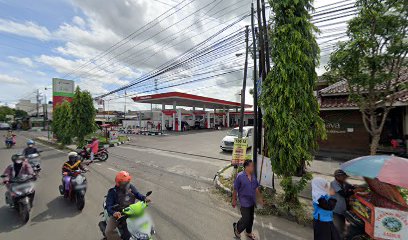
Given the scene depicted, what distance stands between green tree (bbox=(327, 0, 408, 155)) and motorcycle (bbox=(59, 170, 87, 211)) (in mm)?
6841

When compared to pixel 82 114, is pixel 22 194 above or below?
below

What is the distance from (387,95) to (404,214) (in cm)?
315

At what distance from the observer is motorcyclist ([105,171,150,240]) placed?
11.7 feet

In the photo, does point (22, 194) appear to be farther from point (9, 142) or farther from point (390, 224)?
point (9, 142)

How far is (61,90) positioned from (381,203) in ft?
108

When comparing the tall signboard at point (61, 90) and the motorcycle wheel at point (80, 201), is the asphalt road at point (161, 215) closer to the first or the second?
the motorcycle wheel at point (80, 201)

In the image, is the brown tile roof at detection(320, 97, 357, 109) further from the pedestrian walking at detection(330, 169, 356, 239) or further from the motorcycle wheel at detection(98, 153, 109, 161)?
the motorcycle wheel at detection(98, 153, 109, 161)

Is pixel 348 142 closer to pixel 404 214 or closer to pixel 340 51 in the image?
pixel 340 51

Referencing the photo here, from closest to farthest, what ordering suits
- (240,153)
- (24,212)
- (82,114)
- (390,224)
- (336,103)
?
(390,224) → (24,212) → (240,153) → (336,103) → (82,114)

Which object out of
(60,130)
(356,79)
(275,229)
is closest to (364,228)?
(275,229)

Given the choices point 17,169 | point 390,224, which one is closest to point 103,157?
point 17,169

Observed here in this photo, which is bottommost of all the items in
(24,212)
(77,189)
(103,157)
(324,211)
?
(103,157)

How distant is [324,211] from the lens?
130 inches

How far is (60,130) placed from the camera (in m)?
20.2
